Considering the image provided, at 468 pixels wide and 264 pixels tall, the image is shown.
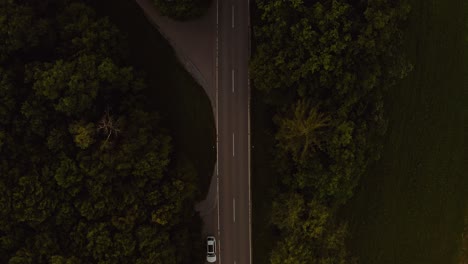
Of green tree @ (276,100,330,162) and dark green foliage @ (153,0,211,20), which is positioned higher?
dark green foliage @ (153,0,211,20)

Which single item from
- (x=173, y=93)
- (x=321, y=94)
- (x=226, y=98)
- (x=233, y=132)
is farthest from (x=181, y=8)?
(x=321, y=94)

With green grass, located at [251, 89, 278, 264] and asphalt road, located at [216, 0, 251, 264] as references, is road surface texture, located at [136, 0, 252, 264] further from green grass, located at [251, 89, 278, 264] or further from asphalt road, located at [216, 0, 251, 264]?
green grass, located at [251, 89, 278, 264]

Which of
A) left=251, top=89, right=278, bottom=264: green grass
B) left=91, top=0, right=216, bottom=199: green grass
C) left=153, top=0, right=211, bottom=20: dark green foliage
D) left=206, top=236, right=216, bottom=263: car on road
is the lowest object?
left=206, top=236, right=216, bottom=263: car on road

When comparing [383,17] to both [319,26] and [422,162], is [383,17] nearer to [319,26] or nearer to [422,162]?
[319,26]

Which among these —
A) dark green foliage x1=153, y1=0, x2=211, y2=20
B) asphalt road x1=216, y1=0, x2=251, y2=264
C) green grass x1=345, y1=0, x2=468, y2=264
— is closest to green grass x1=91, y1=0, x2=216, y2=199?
asphalt road x1=216, y1=0, x2=251, y2=264

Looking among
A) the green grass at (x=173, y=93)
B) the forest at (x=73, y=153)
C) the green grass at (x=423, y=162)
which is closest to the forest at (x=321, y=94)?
the green grass at (x=423, y=162)

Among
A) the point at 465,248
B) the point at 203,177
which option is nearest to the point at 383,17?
the point at 203,177

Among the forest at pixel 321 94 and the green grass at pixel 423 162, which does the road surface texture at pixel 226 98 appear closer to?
the forest at pixel 321 94

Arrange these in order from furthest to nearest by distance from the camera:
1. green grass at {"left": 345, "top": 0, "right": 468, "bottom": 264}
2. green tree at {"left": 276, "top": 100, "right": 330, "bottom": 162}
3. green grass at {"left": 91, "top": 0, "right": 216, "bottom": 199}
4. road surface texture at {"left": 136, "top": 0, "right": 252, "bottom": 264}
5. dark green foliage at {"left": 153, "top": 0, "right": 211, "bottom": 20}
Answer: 1. green grass at {"left": 345, "top": 0, "right": 468, "bottom": 264}
2. road surface texture at {"left": 136, "top": 0, "right": 252, "bottom": 264}
3. green grass at {"left": 91, "top": 0, "right": 216, "bottom": 199}
4. dark green foliage at {"left": 153, "top": 0, "right": 211, "bottom": 20}
5. green tree at {"left": 276, "top": 100, "right": 330, "bottom": 162}
